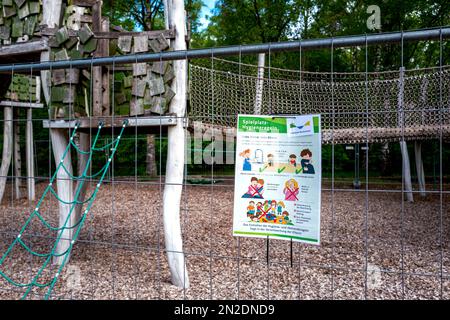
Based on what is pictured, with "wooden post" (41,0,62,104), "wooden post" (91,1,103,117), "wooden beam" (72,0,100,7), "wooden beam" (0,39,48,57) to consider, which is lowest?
"wooden post" (91,1,103,117)

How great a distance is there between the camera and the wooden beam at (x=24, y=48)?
14.5ft

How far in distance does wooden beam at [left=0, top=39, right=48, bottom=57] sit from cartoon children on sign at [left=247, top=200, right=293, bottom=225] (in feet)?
9.95

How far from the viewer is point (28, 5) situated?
452 centimetres

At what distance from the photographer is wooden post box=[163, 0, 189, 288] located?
12.5 ft

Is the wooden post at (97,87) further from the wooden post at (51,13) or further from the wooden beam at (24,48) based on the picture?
the wooden beam at (24,48)

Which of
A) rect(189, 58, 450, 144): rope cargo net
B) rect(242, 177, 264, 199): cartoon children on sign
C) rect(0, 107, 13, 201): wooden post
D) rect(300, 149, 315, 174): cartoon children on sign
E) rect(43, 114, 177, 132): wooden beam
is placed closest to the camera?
rect(300, 149, 315, 174): cartoon children on sign

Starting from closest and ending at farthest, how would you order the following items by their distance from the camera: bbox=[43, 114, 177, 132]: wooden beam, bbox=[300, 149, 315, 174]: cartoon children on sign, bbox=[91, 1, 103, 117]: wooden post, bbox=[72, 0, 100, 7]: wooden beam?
bbox=[300, 149, 315, 174]: cartoon children on sign, bbox=[43, 114, 177, 132]: wooden beam, bbox=[91, 1, 103, 117]: wooden post, bbox=[72, 0, 100, 7]: wooden beam

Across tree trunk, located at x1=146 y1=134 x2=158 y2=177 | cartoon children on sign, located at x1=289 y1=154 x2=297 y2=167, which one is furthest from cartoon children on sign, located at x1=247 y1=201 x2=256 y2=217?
tree trunk, located at x1=146 y1=134 x2=158 y2=177

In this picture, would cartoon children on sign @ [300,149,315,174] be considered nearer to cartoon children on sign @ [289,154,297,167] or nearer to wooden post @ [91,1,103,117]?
cartoon children on sign @ [289,154,297,167]

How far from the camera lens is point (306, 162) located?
244 cm

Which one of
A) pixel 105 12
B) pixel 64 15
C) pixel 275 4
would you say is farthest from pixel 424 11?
pixel 64 15

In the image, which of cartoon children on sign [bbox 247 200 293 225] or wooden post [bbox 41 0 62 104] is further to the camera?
wooden post [bbox 41 0 62 104]

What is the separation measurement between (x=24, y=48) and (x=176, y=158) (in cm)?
→ 208

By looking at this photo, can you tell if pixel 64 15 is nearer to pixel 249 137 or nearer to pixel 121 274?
pixel 121 274
